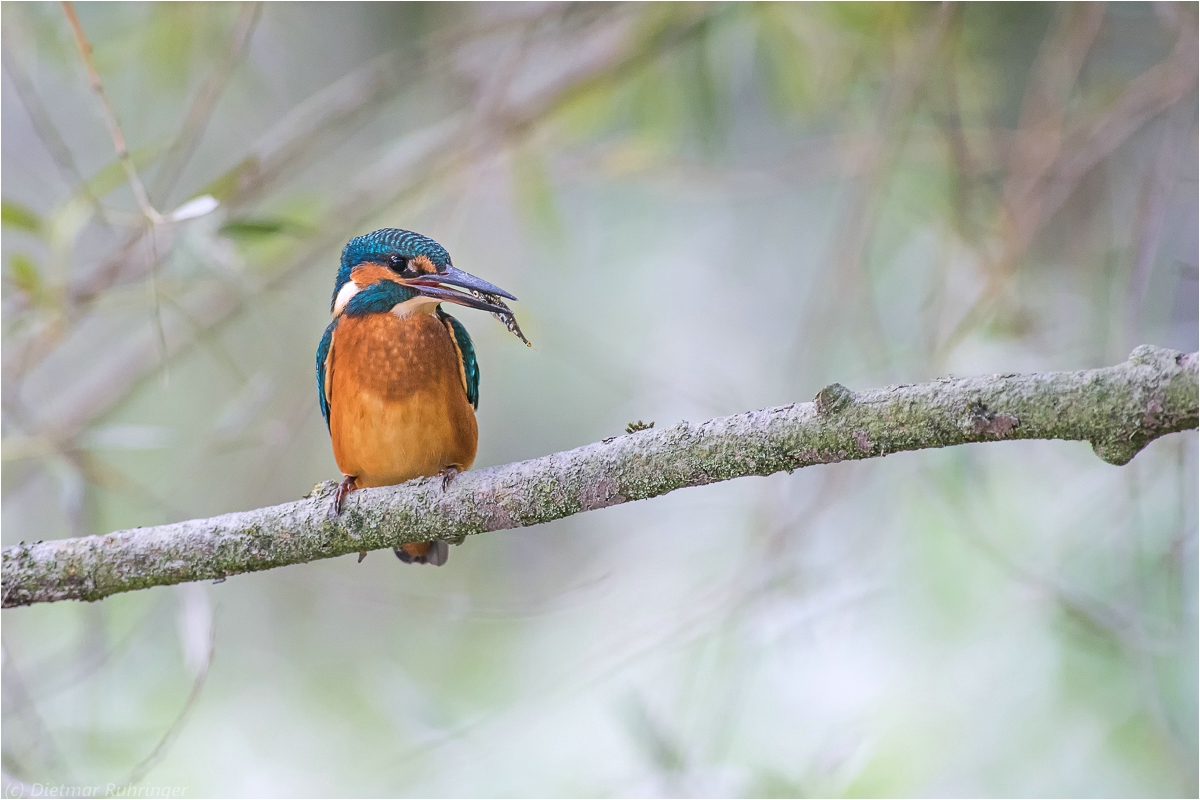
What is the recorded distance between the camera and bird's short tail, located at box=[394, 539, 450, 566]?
3.04 meters

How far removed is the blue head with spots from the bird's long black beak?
0.04 metres

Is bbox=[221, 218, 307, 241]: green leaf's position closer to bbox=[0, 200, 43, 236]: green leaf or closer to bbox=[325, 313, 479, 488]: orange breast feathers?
bbox=[325, 313, 479, 488]: orange breast feathers

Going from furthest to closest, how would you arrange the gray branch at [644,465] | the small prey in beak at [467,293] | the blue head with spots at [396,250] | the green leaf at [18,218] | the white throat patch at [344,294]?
the white throat patch at [344,294] < the green leaf at [18,218] < the blue head with spots at [396,250] < the small prey in beak at [467,293] < the gray branch at [644,465]

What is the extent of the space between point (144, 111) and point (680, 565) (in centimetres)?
275

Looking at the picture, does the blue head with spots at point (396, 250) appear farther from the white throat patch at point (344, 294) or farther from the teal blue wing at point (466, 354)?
the teal blue wing at point (466, 354)

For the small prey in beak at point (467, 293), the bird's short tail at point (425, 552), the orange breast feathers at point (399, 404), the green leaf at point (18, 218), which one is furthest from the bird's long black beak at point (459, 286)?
the green leaf at point (18, 218)

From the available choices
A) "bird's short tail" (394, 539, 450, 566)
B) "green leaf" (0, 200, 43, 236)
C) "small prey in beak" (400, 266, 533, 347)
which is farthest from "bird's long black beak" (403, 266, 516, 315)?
"green leaf" (0, 200, 43, 236)

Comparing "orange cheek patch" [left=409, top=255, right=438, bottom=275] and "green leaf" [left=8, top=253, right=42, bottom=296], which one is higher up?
"orange cheek patch" [left=409, top=255, right=438, bottom=275]

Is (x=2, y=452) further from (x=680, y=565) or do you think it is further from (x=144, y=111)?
(x=680, y=565)

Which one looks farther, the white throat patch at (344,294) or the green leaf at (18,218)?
the white throat patch at (344,294)

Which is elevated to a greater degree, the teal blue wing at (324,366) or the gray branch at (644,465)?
the teal blue wing at (324,366)

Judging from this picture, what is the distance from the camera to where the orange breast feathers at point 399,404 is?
2.75m

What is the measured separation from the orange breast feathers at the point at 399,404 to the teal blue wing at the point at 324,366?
12 centimetres

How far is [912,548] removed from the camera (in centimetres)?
402
